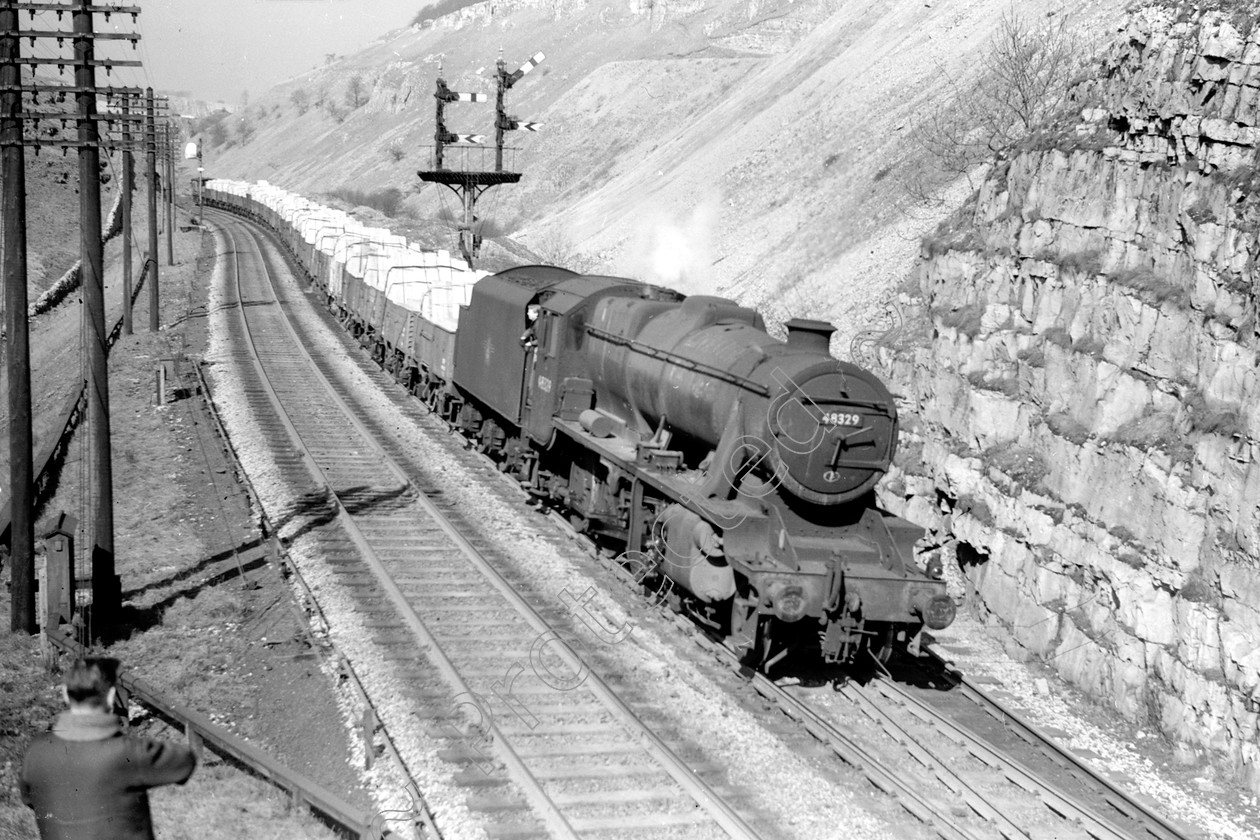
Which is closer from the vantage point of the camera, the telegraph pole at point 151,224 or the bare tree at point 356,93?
the telegraph pole at point 151,224

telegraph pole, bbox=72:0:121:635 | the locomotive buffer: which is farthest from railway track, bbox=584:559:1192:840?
the locomotive buffer

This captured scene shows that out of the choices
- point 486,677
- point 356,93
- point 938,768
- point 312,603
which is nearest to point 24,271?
point 312,603

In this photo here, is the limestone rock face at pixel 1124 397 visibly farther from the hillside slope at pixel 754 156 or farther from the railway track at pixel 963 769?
the hillside slope at pixel 754 156

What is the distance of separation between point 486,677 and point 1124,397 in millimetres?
8203

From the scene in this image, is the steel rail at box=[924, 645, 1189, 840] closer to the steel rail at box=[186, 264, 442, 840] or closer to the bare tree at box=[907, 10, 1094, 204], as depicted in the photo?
the steel rail at box=[186, 264, 442, 840]

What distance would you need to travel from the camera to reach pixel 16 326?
13000 mm

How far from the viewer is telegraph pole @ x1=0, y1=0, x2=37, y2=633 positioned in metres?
12.5

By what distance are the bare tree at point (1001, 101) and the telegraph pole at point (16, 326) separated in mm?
14338

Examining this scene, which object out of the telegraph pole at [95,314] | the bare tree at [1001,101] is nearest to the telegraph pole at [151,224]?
the telegraph pole at [95,314]

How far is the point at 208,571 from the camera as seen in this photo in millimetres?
15383

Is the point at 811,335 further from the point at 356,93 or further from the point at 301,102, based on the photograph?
the point at 301,102

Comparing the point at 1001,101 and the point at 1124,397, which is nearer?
the point at 1124,397

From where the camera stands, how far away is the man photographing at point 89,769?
5539 mm

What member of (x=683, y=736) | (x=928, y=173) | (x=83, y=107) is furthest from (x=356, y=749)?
(x=928, y=173)
